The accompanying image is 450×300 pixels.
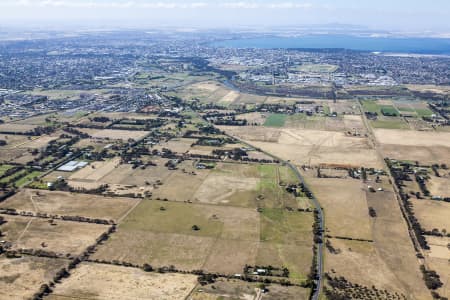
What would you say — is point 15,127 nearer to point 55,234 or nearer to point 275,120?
point 55,234

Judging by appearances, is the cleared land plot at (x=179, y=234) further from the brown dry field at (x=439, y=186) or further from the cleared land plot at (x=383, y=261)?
the brown dry field at (x=439, y=186)

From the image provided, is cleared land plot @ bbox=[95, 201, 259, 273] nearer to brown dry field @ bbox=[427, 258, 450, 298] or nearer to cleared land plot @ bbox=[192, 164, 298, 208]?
cleared land plot @ bbox=[192, 164, 298, 208]

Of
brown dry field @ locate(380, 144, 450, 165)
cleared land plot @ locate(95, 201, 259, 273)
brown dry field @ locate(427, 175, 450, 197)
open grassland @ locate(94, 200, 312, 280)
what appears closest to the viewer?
open grassland @ locate(94, 200, 312, 280)

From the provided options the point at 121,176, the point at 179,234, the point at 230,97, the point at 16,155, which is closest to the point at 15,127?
the point at 16,155

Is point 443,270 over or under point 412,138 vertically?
under

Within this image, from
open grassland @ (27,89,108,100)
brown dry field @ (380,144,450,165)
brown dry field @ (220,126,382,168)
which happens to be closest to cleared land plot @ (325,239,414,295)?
brown dry field @ (220,126,382,168)

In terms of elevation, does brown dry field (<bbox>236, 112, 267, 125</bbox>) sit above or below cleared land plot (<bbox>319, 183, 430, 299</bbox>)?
above

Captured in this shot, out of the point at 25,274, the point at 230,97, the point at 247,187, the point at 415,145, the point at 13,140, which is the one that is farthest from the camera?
the point at 230,97

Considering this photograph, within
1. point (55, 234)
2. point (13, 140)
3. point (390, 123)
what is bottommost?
point (55, 234)
